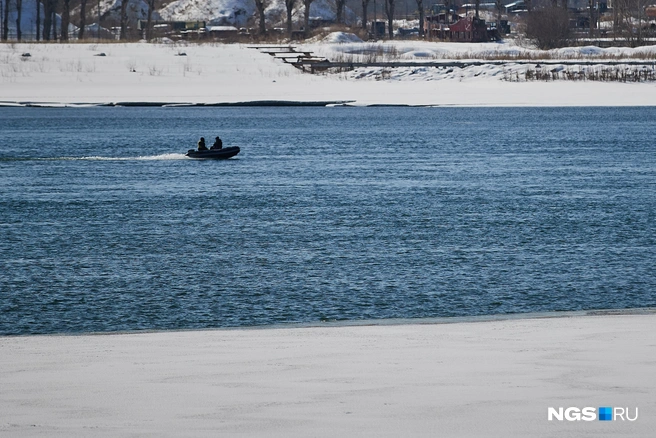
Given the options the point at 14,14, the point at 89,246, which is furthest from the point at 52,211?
the point at 14,14

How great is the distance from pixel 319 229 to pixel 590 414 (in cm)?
2037

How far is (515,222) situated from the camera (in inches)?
1152

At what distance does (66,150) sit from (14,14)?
474 feet

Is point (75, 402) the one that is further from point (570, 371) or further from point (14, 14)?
point (14, 14)

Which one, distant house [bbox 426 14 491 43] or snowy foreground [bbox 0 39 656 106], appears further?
distant house [bbox 426 14 491 43]

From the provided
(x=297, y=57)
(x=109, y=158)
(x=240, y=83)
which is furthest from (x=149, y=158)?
(x=297, y=57)

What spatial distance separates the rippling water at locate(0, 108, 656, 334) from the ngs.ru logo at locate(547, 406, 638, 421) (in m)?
9.04

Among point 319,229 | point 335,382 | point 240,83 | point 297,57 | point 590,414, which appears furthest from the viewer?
point 297,57

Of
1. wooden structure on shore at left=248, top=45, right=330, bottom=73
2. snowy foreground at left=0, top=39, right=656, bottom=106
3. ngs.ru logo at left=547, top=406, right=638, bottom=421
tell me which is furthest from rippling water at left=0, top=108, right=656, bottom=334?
wooden structure on shore at left=248, top=45, right=330, bottom=73

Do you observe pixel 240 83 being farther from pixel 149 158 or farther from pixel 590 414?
pixel 590 414

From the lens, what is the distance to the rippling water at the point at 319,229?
60.2 feet

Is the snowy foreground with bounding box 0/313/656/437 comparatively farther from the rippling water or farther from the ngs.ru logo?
the rippling water

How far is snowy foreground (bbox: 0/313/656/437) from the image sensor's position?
25.8 ft

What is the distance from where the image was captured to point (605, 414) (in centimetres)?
782
